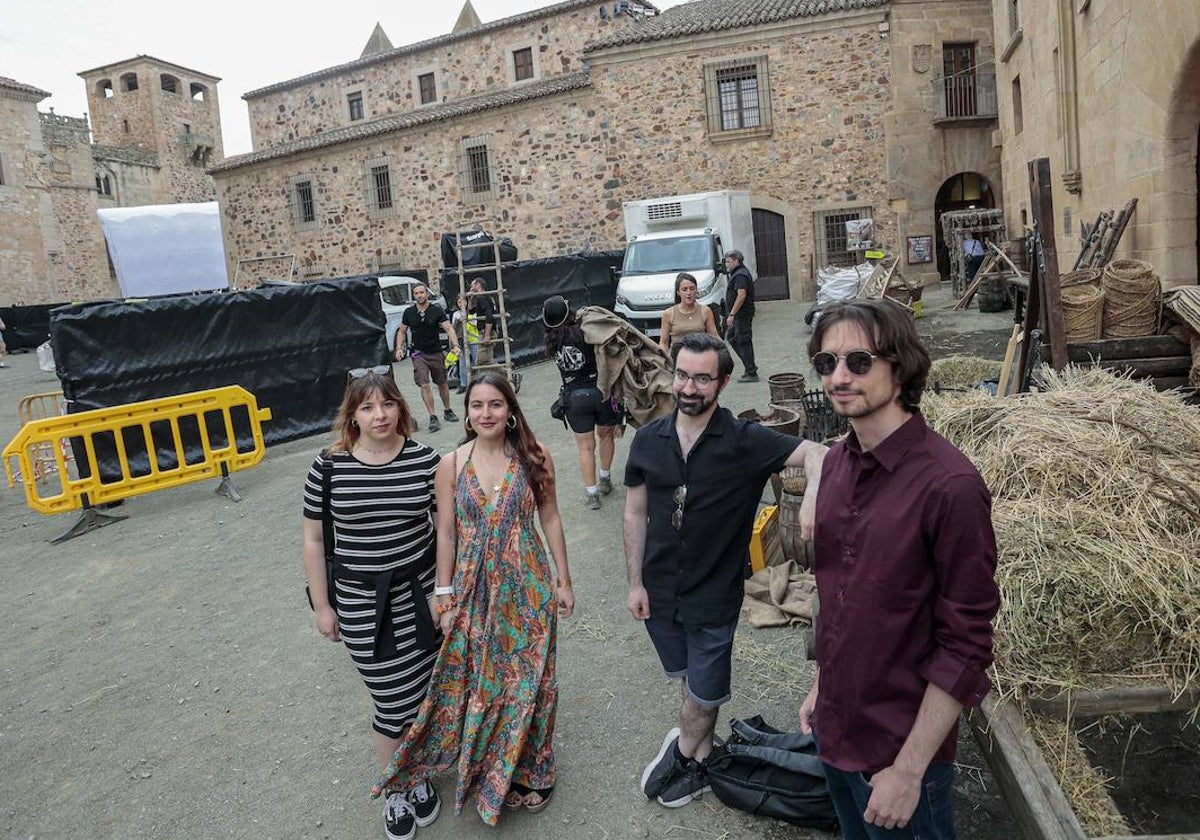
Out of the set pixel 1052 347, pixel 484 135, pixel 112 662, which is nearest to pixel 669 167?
pixel 484 135

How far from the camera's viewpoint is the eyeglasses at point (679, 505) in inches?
119

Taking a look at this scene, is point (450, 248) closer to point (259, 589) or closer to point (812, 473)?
point (259, 589)

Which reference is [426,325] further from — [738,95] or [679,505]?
[738,95]

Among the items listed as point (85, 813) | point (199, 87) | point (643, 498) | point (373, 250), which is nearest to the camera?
point (643, 498)

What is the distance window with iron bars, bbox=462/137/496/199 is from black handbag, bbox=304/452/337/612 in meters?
22.9

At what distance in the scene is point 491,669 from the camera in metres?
3.25

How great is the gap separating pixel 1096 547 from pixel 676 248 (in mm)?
14573

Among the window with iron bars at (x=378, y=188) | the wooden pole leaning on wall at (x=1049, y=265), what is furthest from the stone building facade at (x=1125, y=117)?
the window with iron bars at (x=378, y=188)

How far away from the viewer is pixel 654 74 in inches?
879

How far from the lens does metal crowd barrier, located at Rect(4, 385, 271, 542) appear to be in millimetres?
7637

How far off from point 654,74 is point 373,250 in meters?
11.0

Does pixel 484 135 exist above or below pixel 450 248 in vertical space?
above

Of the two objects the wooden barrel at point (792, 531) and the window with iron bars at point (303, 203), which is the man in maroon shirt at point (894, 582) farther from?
the window with iron bars at point (303, 203)

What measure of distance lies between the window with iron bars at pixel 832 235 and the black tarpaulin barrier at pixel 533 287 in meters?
6.85
